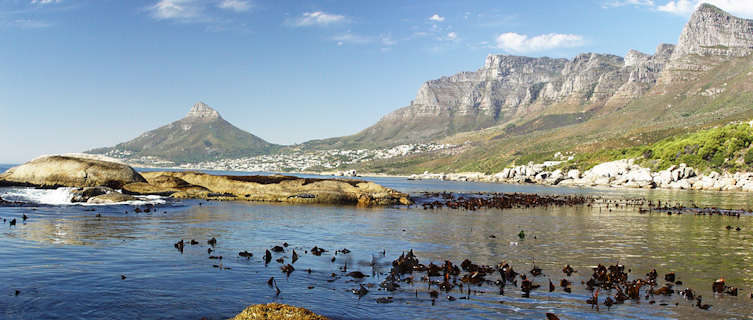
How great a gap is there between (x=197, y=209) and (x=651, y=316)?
32021mm

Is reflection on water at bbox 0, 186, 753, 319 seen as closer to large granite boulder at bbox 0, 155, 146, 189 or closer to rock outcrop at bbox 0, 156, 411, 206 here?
rock outcrop at bbox 0, 156, 411, 206

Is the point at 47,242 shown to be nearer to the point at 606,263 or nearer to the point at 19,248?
the point at 19,248

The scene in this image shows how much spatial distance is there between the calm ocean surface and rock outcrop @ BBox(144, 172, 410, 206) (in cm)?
1251

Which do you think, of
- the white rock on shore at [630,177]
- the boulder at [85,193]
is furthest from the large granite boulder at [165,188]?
the white rock on shore at [630,177]

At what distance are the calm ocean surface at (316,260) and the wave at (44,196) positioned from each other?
3.59 m

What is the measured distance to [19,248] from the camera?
17750mm

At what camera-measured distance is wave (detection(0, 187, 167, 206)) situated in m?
36.7

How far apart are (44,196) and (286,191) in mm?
20369

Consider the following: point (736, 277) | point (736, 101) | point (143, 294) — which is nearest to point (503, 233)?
point (736, 277)

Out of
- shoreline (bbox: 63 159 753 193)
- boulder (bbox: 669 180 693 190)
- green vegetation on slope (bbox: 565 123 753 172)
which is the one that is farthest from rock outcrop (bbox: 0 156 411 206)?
green vegetation on slope (bbox: 565 123 753 172)

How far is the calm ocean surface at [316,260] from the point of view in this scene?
11.8 metres

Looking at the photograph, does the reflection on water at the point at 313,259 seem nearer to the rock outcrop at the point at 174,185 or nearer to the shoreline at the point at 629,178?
the rock outcrop at the point at 174,185

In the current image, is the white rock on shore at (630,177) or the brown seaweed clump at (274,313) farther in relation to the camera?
the white rock on shore at (630,177)

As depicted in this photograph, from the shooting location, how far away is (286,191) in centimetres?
4909
